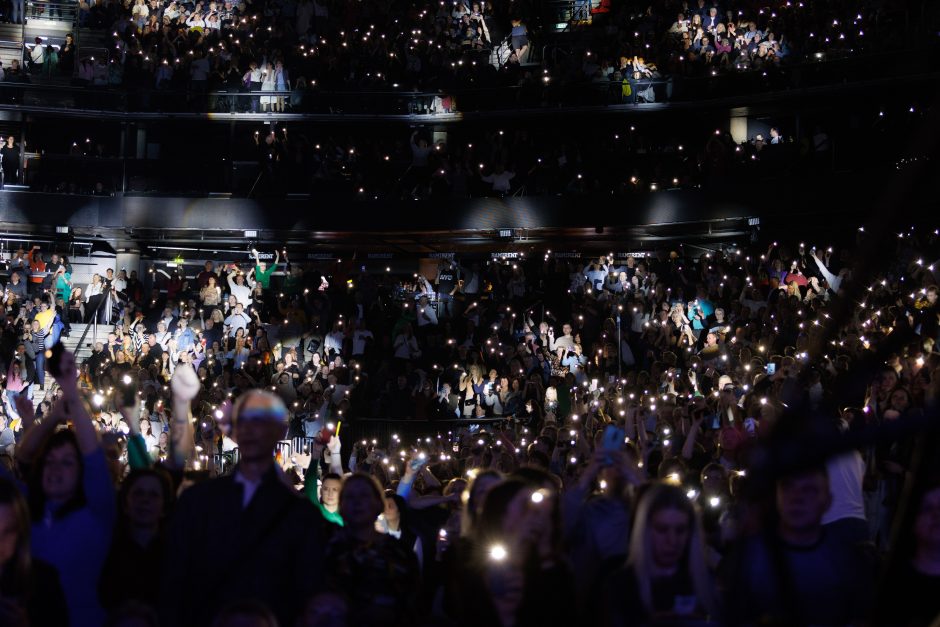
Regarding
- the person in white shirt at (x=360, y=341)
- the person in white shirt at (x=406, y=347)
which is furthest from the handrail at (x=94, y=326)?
the person in white shirt at (x=406, y=347)

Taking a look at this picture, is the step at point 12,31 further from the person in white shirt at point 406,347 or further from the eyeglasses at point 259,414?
the eyeglasses at point 259,414

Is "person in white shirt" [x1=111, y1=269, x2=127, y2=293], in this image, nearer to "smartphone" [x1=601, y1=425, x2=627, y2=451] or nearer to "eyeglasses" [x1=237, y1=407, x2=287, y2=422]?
"eyeglasses" [x1=237, y1=407, x2=287, y2=422]

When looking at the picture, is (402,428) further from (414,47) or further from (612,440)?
(612,440)

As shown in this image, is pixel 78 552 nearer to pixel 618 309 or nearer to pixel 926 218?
pixel 618 309

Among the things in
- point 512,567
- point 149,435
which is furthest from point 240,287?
point 512,567

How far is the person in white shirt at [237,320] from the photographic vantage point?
21.5 m

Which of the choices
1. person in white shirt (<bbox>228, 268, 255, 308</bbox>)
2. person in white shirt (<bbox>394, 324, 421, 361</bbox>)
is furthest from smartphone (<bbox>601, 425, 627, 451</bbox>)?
person in white shirt (<bbox>228, 268, 255, 308</bbox>)

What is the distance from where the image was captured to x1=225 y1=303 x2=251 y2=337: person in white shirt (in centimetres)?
2145

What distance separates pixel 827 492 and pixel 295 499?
2.16m

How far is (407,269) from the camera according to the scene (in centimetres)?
2828

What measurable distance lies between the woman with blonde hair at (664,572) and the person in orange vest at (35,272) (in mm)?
21646

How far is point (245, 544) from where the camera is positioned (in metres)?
4.41

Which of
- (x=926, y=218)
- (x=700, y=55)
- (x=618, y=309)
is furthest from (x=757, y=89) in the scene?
(x=618, y=309)

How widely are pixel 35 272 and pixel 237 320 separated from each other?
→ 5.81m
